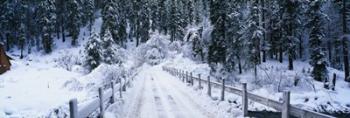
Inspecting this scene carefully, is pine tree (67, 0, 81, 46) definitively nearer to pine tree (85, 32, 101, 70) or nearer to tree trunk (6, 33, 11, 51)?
tree trunk (6, 33, 11, 51)

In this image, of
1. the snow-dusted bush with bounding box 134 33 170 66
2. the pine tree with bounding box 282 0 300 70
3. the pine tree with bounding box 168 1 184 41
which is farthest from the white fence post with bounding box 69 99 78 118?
the pine tree with bounding box 168 1 184 41

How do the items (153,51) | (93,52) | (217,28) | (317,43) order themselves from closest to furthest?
(93,52)
(217,28)
(317,43)
(153,51)

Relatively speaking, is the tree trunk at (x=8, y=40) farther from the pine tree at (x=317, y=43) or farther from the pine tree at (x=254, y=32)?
the pine tree at (x=317, y=43)

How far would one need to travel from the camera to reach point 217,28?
3772cm

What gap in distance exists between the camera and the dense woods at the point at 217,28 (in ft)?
124

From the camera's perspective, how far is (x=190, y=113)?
1163 cm

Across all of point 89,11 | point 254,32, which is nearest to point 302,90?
point 254,32

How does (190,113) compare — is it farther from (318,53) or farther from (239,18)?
(239,18)

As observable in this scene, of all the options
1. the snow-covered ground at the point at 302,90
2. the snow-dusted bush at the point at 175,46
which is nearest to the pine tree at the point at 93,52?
the snow-covered ground at the point at 302,90

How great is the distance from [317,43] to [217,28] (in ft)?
38.3

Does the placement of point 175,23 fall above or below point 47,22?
above

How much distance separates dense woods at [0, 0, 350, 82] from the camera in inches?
1487

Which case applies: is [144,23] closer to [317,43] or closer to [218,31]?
[218,31]

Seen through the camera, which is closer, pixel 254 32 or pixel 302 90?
pixel 302 90
